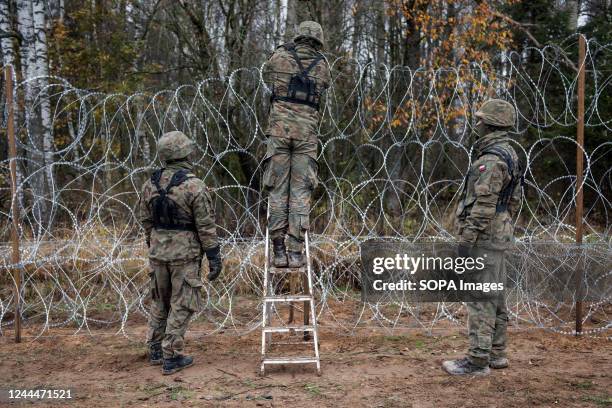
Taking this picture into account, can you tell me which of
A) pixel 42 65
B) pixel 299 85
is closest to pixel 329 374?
pixel 299 85

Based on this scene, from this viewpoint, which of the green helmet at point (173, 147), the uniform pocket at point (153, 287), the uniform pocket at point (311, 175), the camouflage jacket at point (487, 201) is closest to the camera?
the camouflage jacket at point (487, 201)

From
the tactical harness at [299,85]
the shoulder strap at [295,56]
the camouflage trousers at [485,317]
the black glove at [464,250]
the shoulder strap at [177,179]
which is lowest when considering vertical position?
the camouflage trousers at [485,317]

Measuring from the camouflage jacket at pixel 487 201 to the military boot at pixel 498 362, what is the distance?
93cm

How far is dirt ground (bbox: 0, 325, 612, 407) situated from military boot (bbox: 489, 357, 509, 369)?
49mm

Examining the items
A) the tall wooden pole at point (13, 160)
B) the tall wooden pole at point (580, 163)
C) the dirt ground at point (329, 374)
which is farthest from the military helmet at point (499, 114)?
the tall wooden pole at point (13, 160)

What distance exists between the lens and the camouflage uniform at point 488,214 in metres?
4.13

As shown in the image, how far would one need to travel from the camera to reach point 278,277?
23.2 feet

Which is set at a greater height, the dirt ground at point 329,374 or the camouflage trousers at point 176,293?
the camouflage trousers at point 176,293

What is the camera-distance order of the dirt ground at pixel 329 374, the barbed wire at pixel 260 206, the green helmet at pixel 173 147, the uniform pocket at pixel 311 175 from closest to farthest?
the dirt ground at pixel 329 374, the green helmet at pixel 173 147, the uniform pocket at pixel 311 175, the barbed wire at pixel 260 206

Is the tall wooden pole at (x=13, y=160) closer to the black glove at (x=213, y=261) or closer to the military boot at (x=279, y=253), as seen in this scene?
the black glove at (x=213, y=261)

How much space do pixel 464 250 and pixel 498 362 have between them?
3.21 ft

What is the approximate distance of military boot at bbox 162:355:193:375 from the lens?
14.5ft

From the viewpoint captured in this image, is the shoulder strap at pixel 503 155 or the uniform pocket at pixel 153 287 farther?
the uniform pocket at pixel 153 287

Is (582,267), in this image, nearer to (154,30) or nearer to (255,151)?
(255,151)
